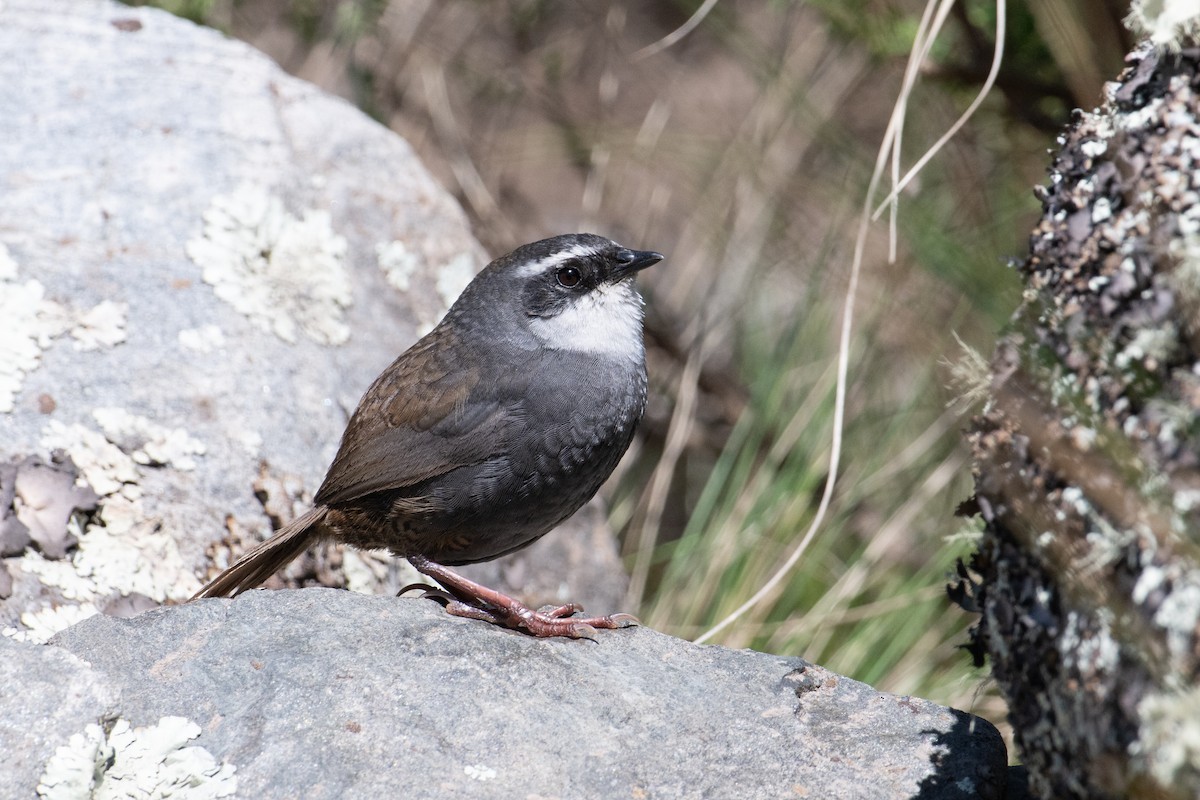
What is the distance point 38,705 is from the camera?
2688 mm

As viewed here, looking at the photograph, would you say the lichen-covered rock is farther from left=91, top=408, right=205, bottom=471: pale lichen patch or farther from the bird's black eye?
the bird's black eye

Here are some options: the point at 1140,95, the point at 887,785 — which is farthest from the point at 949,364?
the point at 887,785

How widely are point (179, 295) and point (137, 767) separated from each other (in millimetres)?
2263

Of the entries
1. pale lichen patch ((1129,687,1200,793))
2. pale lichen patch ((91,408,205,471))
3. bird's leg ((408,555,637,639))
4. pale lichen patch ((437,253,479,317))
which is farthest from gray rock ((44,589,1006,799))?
pale lichen patch ((437,253,479,317))

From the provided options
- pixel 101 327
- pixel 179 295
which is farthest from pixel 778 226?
pixel 101 327

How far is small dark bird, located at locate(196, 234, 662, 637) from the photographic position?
12.9 feet

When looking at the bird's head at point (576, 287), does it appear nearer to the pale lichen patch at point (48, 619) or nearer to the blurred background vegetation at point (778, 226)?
the blurred background vegetation at point (778, 226)

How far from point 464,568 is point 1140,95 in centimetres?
333

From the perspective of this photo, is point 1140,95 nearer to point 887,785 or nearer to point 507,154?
point 887,785

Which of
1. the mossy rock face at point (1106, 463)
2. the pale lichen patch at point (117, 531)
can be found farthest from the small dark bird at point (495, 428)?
the mossy rock face at point (1106, 463)

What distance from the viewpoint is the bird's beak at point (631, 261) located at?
4.34m

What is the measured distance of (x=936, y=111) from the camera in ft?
19.1

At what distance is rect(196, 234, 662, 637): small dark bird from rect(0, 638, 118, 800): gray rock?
3.44ft

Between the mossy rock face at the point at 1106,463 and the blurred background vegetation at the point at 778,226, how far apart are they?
1.74 feet
